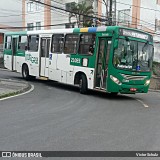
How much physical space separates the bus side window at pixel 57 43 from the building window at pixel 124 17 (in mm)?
20565

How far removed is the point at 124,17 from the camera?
38812 mm

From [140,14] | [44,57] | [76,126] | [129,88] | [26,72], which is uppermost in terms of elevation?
[140,14]

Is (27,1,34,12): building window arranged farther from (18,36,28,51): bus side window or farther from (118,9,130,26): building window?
(18,36,28,51): bus side window

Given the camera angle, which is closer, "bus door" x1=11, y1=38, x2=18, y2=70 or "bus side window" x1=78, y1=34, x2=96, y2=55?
"bus side window" x1=78, y1=34, x2=96, y2=55

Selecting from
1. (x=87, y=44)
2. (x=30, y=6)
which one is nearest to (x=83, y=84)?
(x=87, y=44)

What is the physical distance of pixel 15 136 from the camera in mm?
7273

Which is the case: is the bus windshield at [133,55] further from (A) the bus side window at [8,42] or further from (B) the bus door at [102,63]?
(A) the bus side window at [8,42]

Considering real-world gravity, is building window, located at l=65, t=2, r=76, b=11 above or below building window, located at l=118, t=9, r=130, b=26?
above

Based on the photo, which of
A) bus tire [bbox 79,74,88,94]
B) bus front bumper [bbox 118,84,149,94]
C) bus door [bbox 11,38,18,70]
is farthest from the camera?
bus door [bbox 11,38,18,70]

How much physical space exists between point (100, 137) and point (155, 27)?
35333mm

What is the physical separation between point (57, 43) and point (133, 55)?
5.09m

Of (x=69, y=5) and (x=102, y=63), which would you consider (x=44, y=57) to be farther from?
(x=69, y=5)

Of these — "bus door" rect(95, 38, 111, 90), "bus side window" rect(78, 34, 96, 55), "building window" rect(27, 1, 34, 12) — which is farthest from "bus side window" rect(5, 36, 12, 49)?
"building window" rect(27, 1, 34, 12)

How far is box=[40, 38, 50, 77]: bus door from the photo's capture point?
62.1ft
